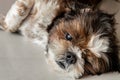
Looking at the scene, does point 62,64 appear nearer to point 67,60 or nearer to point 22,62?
point 67,60

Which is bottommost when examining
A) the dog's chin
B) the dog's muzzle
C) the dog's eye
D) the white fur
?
the dog's chin

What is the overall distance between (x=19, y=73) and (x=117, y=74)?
46cm

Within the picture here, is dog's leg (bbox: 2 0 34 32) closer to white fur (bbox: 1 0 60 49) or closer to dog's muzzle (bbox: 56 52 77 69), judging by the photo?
white fur (bbox: 1 0 60 49)

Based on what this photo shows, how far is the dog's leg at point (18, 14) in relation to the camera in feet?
6.13

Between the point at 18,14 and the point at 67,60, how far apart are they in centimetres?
53

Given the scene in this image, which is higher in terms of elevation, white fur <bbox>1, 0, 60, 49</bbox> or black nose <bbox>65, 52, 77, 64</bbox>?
white fur <bbox>1, 0, 60, 49</bbox>

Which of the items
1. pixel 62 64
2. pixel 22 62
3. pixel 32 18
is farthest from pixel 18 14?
pixel 62 64

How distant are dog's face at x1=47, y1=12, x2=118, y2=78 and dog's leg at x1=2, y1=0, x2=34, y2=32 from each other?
0.39 meters

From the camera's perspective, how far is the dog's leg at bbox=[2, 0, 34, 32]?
1.87 meters

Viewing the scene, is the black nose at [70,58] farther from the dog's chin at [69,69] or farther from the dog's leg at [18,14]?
the dog's leg at [18,14]

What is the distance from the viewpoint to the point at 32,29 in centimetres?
186

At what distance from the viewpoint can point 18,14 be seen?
1.87 metres

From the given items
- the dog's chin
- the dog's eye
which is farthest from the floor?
the dog's eye

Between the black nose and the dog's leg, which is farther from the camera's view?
the dog's leg
